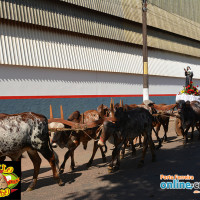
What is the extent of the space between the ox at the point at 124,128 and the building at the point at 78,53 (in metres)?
8.02

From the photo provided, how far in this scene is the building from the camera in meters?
14.0

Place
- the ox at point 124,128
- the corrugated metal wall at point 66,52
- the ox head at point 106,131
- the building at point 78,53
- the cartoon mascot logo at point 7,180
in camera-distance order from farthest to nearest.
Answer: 1. the building at point 78,53
2. the corrugated metal wall at point 66,52
3. the ox at point 124,128
4. the ox head at point 106,131
5. the cartoon mascot logo at point 7,180

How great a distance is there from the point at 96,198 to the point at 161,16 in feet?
74.4

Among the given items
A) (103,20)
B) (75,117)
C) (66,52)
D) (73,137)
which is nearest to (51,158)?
(73,137)

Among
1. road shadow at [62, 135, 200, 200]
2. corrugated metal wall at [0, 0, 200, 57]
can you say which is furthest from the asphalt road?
corrugated metal wall at [0, 0, 200, 57]

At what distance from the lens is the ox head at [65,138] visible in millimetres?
7195

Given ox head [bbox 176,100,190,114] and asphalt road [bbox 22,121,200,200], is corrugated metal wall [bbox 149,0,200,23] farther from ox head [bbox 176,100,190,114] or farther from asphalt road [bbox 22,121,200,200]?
asphalt road [bbox 22,121,200,200]

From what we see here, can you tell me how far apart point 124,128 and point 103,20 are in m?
13.1

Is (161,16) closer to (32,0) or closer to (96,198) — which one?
(32,0)

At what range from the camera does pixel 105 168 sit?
7902 millimetres

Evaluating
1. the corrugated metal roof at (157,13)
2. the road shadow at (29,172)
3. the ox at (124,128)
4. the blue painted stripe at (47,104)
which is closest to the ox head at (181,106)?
the ox at (124,128)

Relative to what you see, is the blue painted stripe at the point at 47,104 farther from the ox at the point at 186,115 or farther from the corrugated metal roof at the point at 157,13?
the ox at the point at 186,115

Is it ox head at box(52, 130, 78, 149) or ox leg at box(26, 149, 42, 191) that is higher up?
ox head at box(52, 130, 78, 149)

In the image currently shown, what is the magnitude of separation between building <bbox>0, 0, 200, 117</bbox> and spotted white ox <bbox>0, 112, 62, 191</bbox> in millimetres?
7902
